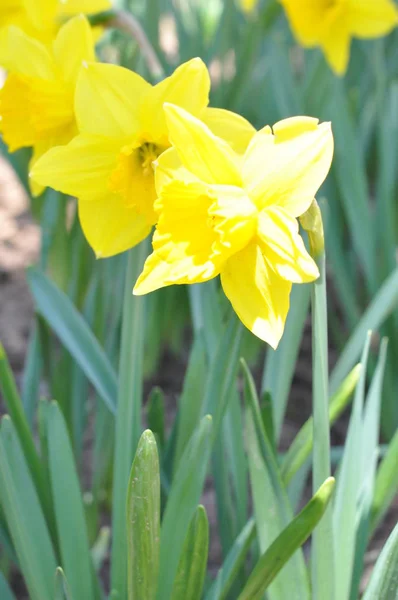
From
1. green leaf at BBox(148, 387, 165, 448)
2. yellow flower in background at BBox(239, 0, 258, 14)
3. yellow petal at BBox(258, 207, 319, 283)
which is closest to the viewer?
yellow petal at BBox(258, 207, 319, 283)

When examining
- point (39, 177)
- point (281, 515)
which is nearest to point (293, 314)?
point (281, 515)

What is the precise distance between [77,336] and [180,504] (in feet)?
1.31

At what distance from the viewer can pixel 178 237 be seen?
30.7 inches

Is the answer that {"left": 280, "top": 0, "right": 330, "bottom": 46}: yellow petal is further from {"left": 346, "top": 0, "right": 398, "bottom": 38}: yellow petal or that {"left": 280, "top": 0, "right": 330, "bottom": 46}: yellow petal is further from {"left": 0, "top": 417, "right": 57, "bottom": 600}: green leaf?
{"left": 0, "top": 417, "right": 57, "bottom": 600}: green leaf

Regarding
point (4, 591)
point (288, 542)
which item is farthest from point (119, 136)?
point (4, 591)

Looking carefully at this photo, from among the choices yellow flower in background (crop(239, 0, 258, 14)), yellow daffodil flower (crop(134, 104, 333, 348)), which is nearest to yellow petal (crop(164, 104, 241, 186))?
yellow daffodil flower (crop(134, 104, 333, 348))

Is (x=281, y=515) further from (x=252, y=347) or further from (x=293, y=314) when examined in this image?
→ (x=252, y=347)

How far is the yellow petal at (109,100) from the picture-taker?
2.96ft

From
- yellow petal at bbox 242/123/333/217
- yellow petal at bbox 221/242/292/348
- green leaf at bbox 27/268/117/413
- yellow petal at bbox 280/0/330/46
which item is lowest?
green leaf at bbox 27/268/117/413

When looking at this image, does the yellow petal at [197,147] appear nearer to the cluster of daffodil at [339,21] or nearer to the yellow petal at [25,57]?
the yellow petal at [25,57]

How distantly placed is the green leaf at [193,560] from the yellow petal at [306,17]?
5.11ft

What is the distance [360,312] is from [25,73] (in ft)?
3.92

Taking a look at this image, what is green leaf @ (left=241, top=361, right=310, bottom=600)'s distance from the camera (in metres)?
0.90

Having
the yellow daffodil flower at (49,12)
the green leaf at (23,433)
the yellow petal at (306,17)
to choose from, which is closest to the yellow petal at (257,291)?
the green leaf at (23,433)
